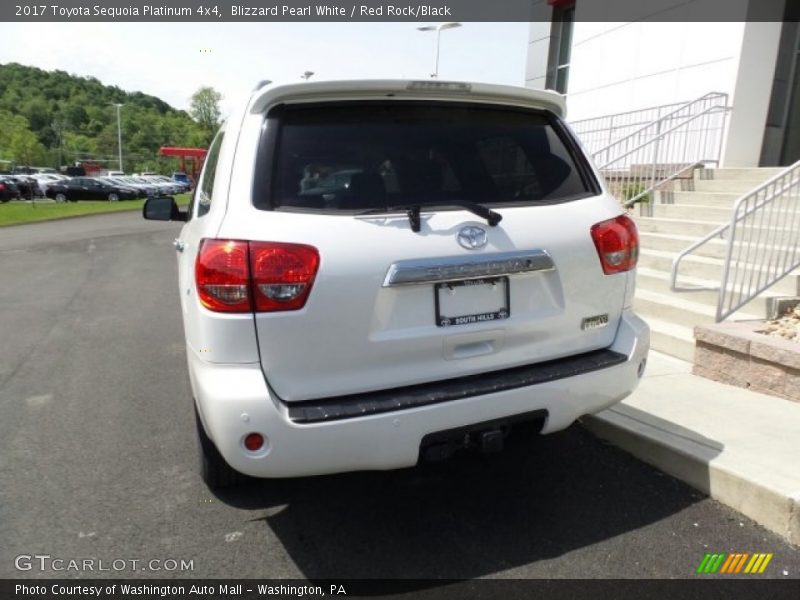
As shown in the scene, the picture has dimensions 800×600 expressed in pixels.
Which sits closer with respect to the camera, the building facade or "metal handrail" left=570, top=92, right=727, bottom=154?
the building facade

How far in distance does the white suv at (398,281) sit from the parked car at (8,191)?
107ft

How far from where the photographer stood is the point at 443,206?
2.48 meters

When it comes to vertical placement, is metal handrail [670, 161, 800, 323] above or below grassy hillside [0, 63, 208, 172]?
below

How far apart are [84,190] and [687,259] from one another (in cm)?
3536

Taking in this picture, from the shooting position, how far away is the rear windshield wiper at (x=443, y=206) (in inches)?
93.0

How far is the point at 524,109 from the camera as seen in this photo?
289 cm

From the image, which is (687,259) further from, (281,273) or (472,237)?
(281,273)

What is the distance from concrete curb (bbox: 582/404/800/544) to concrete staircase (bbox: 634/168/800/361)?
5.43 ft

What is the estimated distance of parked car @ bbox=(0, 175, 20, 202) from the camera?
29078 mm

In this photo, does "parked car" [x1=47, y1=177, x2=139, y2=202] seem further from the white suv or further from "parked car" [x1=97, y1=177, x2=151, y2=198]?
the white suv

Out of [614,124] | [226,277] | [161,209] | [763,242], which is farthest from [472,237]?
[614,124]

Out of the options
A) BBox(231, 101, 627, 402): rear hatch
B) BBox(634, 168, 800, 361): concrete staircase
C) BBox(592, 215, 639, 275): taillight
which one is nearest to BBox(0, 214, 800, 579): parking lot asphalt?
BBox(231, 101, 627, 402): rear hatch

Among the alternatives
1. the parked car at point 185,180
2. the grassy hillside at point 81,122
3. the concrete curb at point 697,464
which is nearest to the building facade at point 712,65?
the concrete curb at point 697,464

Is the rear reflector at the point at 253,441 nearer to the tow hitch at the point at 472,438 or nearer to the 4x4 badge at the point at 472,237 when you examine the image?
the tow hitch at the point at 472,438
